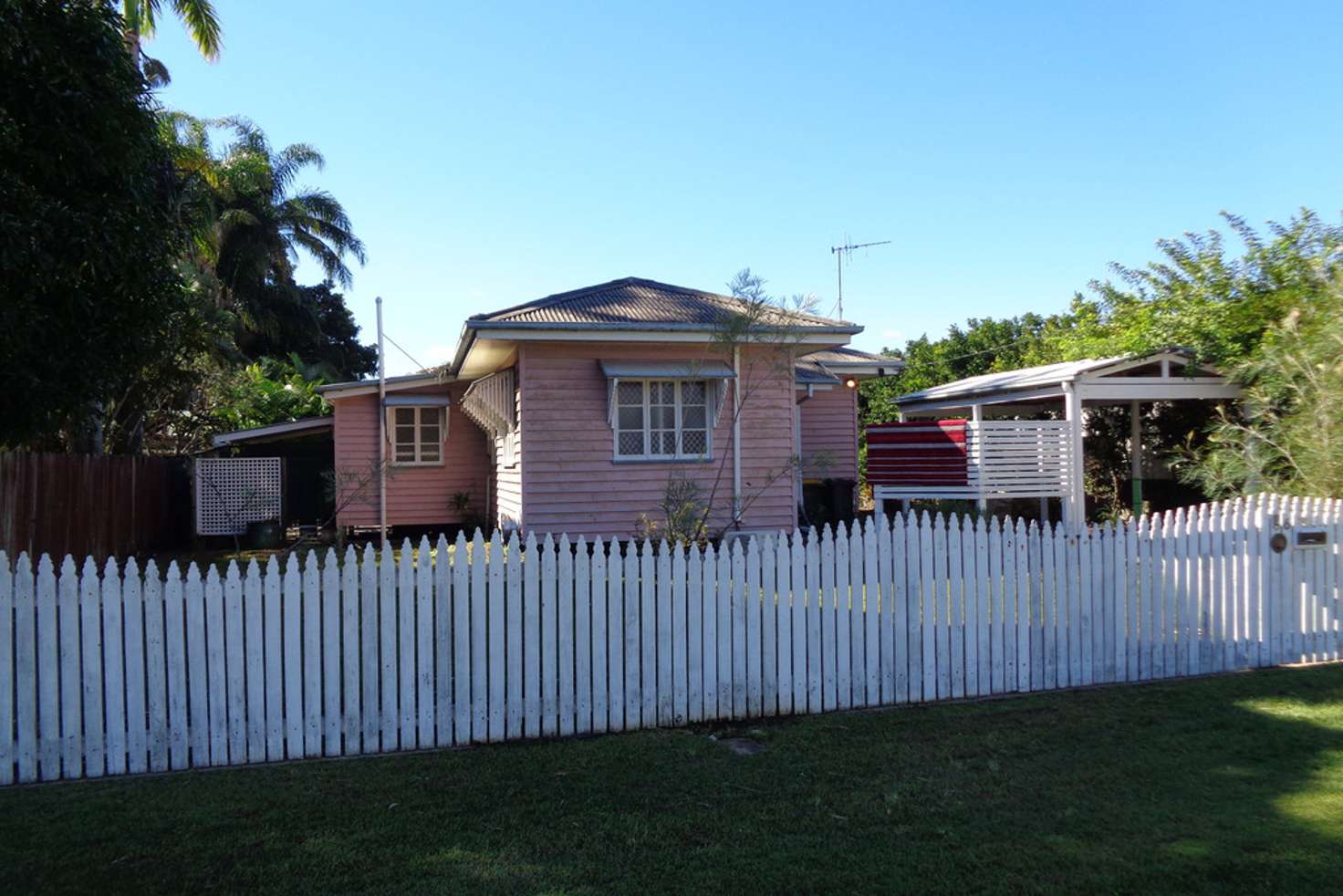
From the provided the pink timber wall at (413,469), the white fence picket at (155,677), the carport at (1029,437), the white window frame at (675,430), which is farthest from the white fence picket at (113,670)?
the carport at (1029,437)

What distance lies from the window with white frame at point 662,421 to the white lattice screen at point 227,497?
789 cm

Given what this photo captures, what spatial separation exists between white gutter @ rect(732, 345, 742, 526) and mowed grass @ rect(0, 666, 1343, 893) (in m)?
6.30

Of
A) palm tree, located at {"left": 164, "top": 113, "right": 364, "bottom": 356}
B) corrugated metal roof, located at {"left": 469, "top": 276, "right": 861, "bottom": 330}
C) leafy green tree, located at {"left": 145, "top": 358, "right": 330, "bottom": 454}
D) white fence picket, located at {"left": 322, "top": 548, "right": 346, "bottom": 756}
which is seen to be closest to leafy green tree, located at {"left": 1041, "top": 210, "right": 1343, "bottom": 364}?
corrugated metal roof, located at {"left": 469, "top": 276, "right": 861, "bottom": 330}

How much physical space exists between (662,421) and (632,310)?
1518 mm

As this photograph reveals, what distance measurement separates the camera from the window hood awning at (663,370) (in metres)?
12.3

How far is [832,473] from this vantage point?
59.2ft

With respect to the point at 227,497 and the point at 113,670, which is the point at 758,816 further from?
the point at 227,497

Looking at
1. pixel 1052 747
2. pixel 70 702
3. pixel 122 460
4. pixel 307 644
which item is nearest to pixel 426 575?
pixel 307 644

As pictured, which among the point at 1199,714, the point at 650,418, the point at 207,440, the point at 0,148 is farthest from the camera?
the point at 207,440

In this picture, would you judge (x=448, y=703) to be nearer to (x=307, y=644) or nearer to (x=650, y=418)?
(x=307, y=644)

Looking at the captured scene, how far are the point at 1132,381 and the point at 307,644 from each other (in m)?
11.6

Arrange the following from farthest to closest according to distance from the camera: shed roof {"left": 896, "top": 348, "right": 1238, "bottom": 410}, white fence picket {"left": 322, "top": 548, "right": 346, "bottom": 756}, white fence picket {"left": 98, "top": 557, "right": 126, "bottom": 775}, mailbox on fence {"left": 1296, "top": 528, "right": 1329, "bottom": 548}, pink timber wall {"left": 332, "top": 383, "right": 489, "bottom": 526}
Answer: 1. pink timber wall {"left": 332, "top": 383, "right": 489, "bottom": 526}
2. shed roof {"left": 896, "top": 348, "right": 1238, "bottom": 410}
3. mailbox on fence {"left": 1296, "top": 528, "right": 1329, "bottom": 548}
4. white fence picket {"left": 322, "top": 548, "right": 346, "bottom": 756}
5. white fence picket {"left": 98, "top": 557, "right": 126, "bottom": 775}

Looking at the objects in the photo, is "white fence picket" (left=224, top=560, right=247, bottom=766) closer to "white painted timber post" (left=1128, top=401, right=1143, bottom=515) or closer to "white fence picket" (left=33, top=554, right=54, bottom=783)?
"white fence picket" (left=33, top=554, right=54, bottom=783)

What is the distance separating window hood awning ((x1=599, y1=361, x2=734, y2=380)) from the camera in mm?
12328
